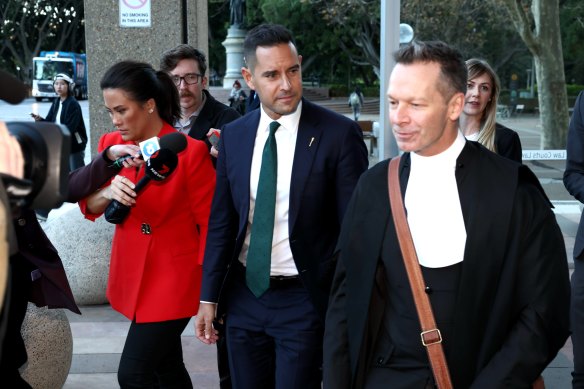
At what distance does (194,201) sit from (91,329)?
286 centimetres

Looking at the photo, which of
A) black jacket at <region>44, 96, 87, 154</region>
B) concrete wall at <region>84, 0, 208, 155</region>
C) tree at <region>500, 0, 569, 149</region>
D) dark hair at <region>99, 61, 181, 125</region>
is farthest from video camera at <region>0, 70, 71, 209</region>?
tree at <region>500, 0, 569, 149</region>

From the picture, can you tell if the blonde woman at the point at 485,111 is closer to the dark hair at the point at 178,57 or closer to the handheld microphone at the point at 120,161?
the dark hair at the point at 178,57

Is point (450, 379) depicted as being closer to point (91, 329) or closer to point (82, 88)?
point (91, 329)

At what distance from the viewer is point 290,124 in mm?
3572

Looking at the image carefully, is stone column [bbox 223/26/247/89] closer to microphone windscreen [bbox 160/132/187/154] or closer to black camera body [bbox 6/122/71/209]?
microphone windscreen [bbox 160/132/187/154]

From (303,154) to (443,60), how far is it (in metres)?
1.00

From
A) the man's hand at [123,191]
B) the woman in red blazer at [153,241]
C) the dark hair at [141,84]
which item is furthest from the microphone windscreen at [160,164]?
the dark hair at [141,84]

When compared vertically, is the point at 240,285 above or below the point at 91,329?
above

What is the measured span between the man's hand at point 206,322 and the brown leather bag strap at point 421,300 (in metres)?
1.29

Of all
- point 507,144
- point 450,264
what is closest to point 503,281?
point 450,264

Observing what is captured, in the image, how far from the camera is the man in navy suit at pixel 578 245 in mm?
4418

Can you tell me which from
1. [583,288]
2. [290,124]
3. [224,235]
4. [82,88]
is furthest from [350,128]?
[82,88]

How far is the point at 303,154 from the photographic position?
11.4ft

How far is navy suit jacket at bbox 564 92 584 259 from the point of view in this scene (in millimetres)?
4426
